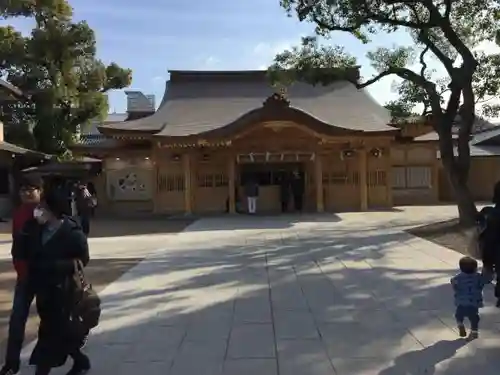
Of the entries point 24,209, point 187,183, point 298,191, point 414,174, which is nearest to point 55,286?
point 24,209

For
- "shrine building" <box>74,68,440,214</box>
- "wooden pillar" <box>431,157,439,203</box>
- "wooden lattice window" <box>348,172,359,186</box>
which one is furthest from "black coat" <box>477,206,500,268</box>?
"wooden pillar" <box>431,157,439,203</box>

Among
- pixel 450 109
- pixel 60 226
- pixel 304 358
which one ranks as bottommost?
pixel 304 358

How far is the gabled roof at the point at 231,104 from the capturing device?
21.8 metres

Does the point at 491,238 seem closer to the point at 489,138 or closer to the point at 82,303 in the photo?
the point at 82,303

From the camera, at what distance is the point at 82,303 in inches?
163

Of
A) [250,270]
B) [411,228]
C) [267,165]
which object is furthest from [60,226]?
[267,165]

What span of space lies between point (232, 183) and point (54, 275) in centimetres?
1685

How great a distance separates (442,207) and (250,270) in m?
14.8

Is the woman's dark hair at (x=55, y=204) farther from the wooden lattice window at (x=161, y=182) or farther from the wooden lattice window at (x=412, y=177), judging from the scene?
the wooden lattice window at (x=412, y=177)

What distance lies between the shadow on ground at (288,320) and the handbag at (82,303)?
1.94 ft

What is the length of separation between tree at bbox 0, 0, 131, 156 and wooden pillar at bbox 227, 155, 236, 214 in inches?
258

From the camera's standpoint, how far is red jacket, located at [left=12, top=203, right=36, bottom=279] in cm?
432

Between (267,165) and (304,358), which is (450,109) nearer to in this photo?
(267,165)

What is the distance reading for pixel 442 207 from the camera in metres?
22.3
